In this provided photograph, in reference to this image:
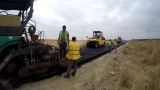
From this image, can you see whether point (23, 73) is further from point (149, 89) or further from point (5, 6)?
point (149, 89)

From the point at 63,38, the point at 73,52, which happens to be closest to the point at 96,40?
the point at 63,38

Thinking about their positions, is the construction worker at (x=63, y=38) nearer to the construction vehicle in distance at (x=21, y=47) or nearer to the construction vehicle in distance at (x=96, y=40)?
the construction vehicle in distance at (x=21, y=47)

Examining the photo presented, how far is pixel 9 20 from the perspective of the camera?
4.73m

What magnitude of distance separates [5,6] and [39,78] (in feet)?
8.72

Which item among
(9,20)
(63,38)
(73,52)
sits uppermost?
(9,20)

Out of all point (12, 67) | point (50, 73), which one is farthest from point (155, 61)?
point (12, 67)

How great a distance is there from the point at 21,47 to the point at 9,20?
3.18 ft

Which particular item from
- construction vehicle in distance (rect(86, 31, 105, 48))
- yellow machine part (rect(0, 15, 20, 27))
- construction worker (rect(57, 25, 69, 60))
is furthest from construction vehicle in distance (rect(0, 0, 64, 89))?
construction vehicle in distance (rect(86, 31, 105, 48))

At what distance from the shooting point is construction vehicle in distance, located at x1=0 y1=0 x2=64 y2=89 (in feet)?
15.2

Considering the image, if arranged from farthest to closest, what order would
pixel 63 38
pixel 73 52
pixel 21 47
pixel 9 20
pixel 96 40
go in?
pixel 96 40 < pixel 63 38 < pixel 73 52 < pixel 21 47 < pixel 9 20

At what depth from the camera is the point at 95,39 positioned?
68.2 feet

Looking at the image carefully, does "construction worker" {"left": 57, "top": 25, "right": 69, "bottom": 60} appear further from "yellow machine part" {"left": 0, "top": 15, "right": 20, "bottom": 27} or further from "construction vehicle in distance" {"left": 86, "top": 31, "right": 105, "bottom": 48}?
"construction vehicle in distance" {"left": 86, "top": 31, "right": 105, "bottom": 48}

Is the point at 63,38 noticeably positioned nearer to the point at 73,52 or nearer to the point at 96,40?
the point at 73,52

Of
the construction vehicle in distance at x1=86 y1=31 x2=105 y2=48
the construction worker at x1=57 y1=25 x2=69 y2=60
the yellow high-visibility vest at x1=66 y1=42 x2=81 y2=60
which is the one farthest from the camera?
the construction vehicle in distance at x1=86 y1=31 x2=105 y2=48
